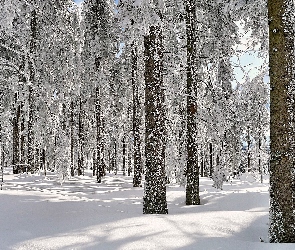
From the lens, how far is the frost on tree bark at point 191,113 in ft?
31.8

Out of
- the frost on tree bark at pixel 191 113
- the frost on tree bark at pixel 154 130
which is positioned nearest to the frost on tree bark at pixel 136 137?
the frost on tree bark at pixel 191 113

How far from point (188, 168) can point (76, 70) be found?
15830mm

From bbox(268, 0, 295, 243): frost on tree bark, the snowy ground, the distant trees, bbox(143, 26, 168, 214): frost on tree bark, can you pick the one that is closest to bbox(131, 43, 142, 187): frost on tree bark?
the distant trees

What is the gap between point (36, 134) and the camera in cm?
1691

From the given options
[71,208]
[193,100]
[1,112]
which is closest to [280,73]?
[193,100]

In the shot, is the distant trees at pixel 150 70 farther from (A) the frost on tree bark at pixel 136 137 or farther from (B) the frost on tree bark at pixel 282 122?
(B) the frost on tree bark at pixel 282 122

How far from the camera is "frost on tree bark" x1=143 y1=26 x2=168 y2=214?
24.1 ft

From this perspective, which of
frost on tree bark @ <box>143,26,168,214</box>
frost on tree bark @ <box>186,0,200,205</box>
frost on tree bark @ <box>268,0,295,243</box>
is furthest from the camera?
frost on tree bark @ <box>186,0,200,205</box>

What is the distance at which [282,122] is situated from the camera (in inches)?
201

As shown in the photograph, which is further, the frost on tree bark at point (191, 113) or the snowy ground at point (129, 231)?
the frost on tree bark at point (191, 113)

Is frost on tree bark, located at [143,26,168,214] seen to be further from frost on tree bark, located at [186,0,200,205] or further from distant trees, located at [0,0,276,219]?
frost on tree bark, located at [186,0,200,205]

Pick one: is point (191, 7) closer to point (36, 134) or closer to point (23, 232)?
point (23, 232)

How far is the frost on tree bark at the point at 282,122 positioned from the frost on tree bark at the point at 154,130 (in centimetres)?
276

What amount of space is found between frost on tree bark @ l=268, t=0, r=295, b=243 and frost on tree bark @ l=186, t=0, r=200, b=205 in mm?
4462
